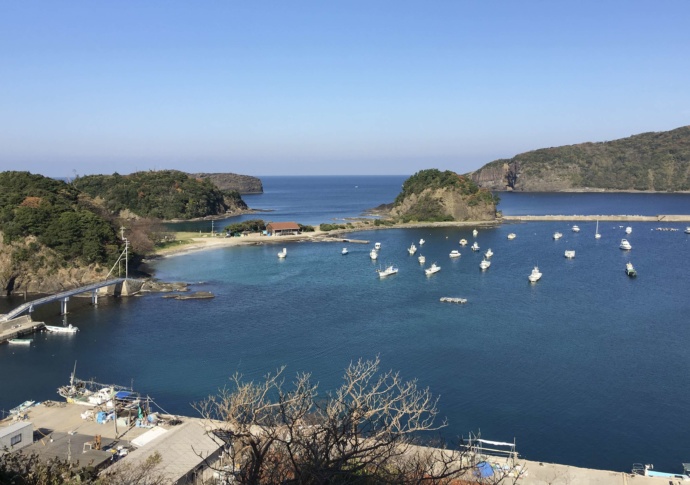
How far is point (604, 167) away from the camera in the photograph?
537ft

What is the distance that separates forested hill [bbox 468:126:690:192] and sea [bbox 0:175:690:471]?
114 meters

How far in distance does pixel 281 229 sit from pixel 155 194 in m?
31.2

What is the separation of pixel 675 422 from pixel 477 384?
23.6ft

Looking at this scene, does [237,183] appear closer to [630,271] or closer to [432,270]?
[432,270]

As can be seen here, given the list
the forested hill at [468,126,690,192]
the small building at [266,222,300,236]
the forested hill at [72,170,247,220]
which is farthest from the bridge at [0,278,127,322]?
the forested hill at [468,126,690,192]

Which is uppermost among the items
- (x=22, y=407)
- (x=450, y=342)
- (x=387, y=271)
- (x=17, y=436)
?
(x=387, y=271)

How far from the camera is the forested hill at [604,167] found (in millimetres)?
152750

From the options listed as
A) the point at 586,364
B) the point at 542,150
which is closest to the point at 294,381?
the point at 586,364

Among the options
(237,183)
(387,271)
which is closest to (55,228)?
(387,271)

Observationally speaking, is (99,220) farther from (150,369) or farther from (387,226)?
(387,226)

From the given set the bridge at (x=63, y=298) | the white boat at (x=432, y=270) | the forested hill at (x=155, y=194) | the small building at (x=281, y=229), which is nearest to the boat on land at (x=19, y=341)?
the bridge at (x=63, y=298)

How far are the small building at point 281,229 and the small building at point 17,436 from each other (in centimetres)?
5579

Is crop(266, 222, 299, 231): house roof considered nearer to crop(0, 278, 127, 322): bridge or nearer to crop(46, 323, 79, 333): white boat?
crop(0, 278, 127, 322): bridge

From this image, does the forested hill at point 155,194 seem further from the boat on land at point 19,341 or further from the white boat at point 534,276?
the white boat at point 534,276
